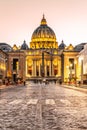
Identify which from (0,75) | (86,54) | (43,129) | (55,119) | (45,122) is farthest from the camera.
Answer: (0,75)

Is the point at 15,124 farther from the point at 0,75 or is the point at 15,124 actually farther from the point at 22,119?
the point at 0,75

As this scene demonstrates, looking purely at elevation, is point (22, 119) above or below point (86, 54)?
below

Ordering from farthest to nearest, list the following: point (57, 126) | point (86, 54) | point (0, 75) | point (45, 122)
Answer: point (0, 75)
point (86, 54)
point (45, 122)
point (57, 126)

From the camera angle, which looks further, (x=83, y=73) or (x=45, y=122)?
(x=83, y=73)

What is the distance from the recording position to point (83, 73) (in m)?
132

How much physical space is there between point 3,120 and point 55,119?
2.10m

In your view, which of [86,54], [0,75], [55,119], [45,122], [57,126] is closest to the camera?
[57,126]

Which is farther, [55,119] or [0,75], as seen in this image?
[0,75]

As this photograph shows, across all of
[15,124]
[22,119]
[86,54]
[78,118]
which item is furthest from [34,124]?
[86,54]

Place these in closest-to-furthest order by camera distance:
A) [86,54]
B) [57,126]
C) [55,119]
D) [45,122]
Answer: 1. [57,126]
2. [45,122]
3. [55,119]
4. [86,54]

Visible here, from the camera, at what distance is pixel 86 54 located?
124 meters

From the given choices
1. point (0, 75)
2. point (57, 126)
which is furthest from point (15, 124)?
point (0, 75)

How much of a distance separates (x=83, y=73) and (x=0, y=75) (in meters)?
27.6

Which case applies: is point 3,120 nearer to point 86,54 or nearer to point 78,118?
point 78,118
